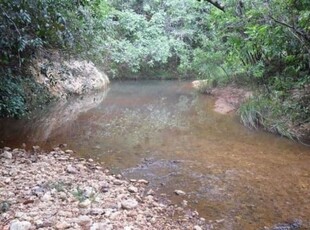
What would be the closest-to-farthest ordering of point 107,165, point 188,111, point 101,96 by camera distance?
point 107,165, point 188,111, point 101,96

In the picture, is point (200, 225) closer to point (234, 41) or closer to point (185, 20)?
point (234, 41)

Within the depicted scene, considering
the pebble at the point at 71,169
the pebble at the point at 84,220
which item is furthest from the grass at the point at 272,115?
the pebble at the point at 84,220

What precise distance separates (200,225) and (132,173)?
1.67 metres

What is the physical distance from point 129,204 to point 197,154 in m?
2.32

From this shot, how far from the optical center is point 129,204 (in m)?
3.78

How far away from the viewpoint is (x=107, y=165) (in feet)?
17.5

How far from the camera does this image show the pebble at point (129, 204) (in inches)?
146

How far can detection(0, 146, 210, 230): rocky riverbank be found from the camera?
323 cm

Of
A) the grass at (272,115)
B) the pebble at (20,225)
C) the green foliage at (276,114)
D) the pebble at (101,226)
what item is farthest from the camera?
the grass at (272,115)

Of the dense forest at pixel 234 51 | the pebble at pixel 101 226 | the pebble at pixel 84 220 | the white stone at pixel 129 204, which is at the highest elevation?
the dense forest at pixel 234 51

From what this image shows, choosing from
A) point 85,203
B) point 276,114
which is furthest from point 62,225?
point 276,114

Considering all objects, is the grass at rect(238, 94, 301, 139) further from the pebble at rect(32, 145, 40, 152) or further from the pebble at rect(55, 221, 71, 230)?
the pebble at rect(55, 221, 71, 230)

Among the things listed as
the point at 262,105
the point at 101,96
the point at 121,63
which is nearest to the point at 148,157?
the point at 262,105

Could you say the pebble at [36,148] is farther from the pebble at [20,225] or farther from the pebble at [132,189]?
the pebble at [20,225]
